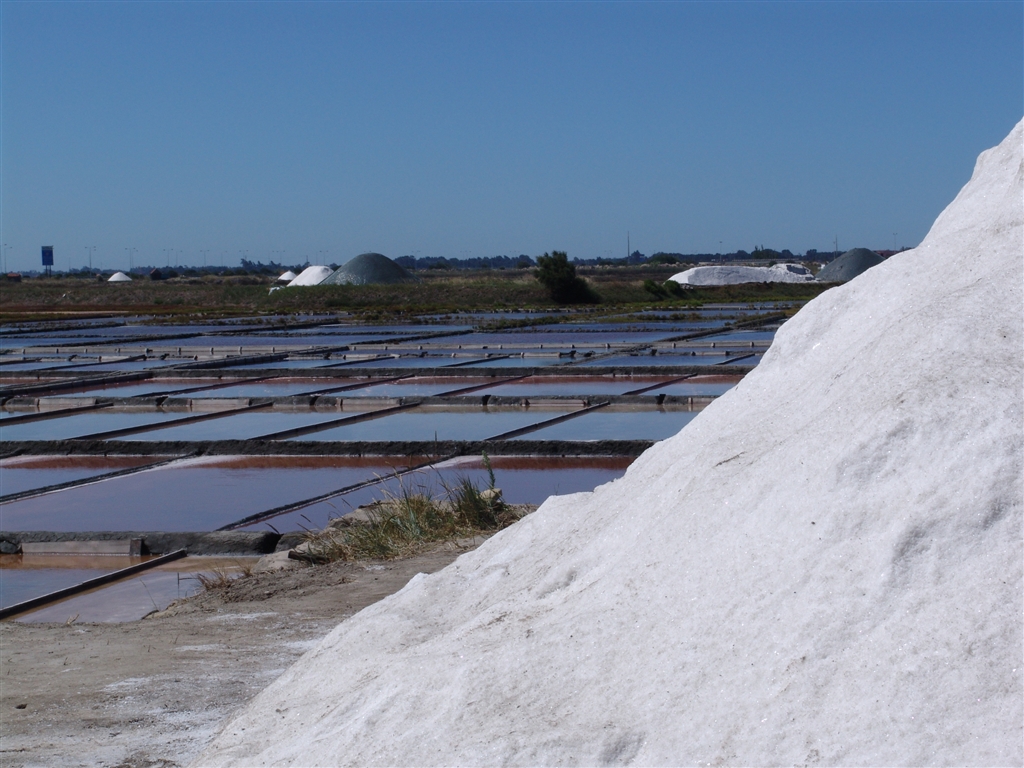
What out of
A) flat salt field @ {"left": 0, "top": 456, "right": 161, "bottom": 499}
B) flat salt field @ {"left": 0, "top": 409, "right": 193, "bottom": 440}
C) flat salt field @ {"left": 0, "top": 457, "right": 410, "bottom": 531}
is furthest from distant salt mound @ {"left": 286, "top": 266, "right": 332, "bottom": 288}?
flat salt field @ {"left": 0, "top": 457, "right": 410, "bottom": 531}

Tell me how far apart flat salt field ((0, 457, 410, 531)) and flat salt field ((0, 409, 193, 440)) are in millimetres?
2452

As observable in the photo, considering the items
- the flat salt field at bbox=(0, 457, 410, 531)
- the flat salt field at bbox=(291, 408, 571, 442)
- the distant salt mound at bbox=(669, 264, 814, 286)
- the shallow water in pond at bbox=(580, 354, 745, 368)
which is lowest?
the flat salt field at bbox=(0, 457, 410, 531)

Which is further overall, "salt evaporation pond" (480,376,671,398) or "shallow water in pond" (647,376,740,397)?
"salt evaporation pond" (480,376,671,398)

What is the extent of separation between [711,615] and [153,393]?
12.5m

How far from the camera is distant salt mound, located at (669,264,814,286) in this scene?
57781 mm

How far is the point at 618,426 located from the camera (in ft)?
33.5

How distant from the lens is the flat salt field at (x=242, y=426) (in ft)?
34.3

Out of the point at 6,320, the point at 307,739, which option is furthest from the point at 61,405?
the point at 6,320

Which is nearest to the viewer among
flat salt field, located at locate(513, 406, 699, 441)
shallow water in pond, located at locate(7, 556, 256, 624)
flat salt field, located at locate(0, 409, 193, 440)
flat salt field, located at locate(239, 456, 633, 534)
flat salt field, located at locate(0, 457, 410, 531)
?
shallow water in pond, located at locate(7, 556, 256, 624)

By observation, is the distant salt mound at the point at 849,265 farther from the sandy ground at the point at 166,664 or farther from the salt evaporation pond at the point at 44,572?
the sandy ground at the point at 166,664

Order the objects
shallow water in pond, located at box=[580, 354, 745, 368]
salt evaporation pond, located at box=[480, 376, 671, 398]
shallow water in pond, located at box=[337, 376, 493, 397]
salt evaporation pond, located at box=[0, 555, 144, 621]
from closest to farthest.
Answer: salt evaporation pond, located at box=[0, 555, 144, 621] → salt evaporation pond, located at box=[480, 376, 671, 398] → shallow water in pond, located at box=[337, 376, 493, 397] → shallow water in pond, located at box=[580, 354, 745, 368]

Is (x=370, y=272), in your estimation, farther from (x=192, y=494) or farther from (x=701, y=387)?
(x=192, y=494)

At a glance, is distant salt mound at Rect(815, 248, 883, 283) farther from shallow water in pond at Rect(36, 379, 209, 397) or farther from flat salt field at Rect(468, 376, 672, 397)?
shallow water in pond at Rect(36, 379, 209, 397)

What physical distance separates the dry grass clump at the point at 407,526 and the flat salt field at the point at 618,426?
3.42 metres
